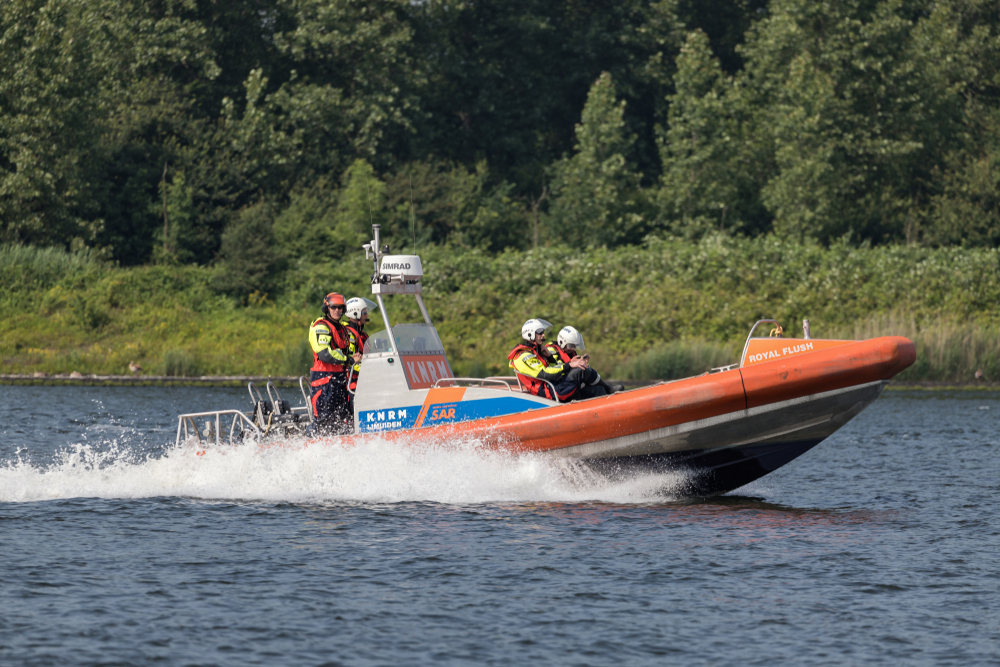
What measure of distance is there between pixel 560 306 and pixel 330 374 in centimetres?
1847

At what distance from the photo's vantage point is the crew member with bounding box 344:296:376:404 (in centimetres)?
1204

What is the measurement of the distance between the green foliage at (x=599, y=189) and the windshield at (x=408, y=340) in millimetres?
24258

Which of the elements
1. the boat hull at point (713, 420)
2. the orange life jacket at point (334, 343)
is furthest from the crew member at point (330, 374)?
the boat hull at point (713, 420)

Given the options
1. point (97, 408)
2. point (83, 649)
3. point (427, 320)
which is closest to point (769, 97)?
point (97, 408)

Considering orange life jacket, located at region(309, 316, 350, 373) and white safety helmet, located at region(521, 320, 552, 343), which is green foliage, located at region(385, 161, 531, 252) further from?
white safety helmet, located at region(521, 320, 552, 343)

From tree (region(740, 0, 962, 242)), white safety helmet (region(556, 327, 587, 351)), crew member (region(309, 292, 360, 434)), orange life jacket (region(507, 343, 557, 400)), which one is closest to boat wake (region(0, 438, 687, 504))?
crew member (region(309, 292, 360, 434))

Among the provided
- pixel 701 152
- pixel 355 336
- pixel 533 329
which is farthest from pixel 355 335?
pixel 701 152

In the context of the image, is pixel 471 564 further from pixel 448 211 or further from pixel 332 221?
pixel 448 211

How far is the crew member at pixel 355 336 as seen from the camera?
1204 centimetres

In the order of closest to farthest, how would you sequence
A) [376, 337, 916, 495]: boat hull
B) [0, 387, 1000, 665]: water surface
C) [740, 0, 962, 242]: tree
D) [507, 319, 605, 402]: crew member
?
1. [0, 387, 1000, 665]: water surface
2. [376, 337, 916, 495]: boat hull
3. [507, 319, 605, 402]: crew member
4. [740, 0, 962, 242]: tree

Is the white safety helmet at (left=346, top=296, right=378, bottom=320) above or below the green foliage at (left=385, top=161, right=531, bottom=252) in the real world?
below

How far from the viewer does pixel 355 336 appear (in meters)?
12.1

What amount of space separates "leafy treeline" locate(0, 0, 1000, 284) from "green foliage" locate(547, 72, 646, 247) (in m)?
0.09

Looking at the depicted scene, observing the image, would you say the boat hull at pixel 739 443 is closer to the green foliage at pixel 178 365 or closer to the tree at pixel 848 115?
the green foliage at pixel 178 365
